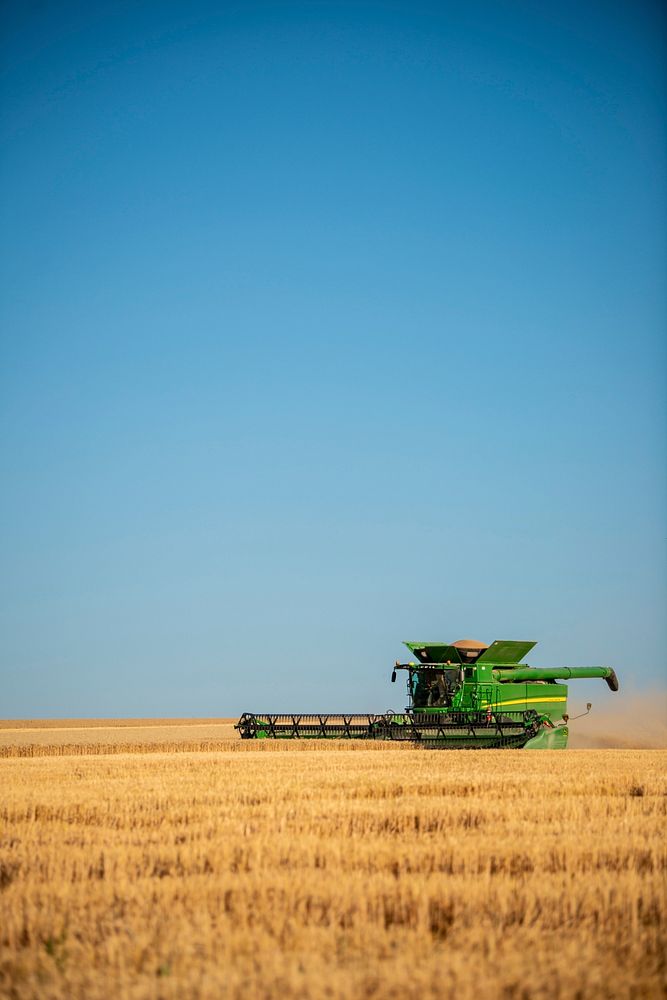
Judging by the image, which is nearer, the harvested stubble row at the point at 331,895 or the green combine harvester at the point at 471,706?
the harvested stubble row at the point at 331,895

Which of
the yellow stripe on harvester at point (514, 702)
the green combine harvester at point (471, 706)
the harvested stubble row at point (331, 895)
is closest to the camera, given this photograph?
the harvested stubble row at point (331, 895)

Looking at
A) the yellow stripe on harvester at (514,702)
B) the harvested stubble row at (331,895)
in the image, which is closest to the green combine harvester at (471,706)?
the yellow stripe on harvester at (514,702)

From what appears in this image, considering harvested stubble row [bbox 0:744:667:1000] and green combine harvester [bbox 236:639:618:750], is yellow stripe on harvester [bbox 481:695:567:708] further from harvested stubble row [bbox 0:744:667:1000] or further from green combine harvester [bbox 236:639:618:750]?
harvested stubble row [bbox 0:744:667:1000]

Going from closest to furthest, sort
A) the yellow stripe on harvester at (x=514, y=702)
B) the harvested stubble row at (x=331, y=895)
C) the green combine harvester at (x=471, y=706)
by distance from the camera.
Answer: the harvested stubble row at (x=331, y=895) → the green combine harvester at (x=471, y=706) → the yellow stripe on harvester at (x=514, y=702)

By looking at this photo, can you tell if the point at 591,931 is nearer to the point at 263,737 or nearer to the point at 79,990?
the point at 79,990

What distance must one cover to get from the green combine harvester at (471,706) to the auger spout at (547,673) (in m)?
0.03

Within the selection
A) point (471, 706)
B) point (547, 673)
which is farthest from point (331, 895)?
point (547, 673)

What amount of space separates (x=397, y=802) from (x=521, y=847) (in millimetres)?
3852

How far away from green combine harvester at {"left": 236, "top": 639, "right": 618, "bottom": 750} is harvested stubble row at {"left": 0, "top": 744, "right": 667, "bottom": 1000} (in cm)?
1428

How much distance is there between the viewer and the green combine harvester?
89.5 feet

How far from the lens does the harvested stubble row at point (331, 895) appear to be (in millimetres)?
4910

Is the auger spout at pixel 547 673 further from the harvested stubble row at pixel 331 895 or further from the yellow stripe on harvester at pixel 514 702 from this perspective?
the harvested stubble row at pixel 331 895

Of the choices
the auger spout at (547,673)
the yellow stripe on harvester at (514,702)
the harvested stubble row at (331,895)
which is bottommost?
the harvested stubble row at (331,895)

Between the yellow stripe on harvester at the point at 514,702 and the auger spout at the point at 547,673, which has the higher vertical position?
the auger spout at the point at 547,673
